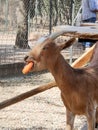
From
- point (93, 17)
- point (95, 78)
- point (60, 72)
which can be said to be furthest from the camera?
point (93, 17)

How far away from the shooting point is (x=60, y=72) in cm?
331

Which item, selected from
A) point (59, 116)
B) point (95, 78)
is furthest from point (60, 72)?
point (59, 116)

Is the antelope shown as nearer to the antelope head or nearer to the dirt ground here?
the antelope head

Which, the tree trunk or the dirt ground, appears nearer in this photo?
the dirt ground

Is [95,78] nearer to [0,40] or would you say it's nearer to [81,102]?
[81,102]

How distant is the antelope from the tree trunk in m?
8.10

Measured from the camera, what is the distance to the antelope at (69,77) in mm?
3127

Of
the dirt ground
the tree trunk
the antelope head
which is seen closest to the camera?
the antelope head

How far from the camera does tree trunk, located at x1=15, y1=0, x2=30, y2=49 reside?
38.4 ft

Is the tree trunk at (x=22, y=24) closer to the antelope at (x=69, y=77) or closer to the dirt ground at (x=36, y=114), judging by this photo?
the dirt ground at (x=36, y=114)

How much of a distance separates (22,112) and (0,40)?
27.3 ft

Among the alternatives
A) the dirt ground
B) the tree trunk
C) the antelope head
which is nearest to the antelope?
the antelope head

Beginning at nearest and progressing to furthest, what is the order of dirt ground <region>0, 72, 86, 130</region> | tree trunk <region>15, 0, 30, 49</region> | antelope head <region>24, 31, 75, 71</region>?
antelope head <region>24, 31, 75, 71</region>
dirt ground <region>0, 72, 86, 130</region>
tree trunk <region>15, 0, 30, 49</region>

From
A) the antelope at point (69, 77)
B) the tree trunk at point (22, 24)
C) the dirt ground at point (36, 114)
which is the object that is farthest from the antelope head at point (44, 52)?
the tree trunk at point (22, 24)
